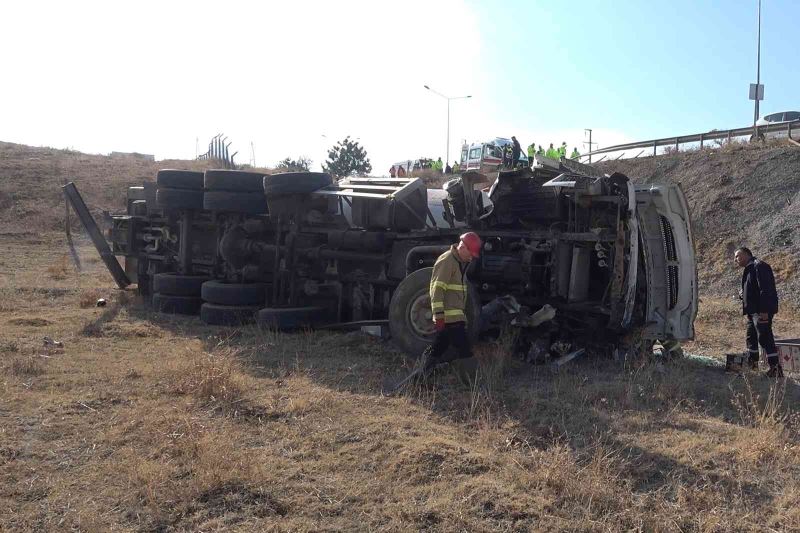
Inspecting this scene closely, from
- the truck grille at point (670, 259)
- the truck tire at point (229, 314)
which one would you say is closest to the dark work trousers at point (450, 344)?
the truck grille at point (670, 259)

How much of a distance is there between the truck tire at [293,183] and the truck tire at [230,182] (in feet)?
2.72

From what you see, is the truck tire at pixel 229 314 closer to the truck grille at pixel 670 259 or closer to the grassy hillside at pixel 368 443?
the grassy hillside at pixel 368 443

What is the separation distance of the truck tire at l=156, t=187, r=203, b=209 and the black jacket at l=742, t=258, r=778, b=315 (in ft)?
22.4

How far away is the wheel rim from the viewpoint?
6.68 m

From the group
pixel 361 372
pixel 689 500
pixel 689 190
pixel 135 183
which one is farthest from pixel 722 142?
pixel 135 183

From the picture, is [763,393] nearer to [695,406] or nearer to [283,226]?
[695,406]

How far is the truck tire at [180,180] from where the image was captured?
9.87m

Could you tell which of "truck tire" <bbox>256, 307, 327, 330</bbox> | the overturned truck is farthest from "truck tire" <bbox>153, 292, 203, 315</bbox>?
"truck tire" <bbox>256, 307, 327, 330</bbox>

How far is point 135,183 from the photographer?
29.1m

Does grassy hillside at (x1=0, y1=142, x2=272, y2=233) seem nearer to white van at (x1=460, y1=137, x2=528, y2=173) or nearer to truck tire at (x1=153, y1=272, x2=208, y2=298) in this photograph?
white van at (x1=460, y1=137, x2=528, y2=173)

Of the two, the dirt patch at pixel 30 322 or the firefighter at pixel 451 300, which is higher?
the firefighter at pixel 451 300

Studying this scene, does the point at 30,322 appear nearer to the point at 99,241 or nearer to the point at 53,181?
the point at 99,241

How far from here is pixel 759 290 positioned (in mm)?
7289

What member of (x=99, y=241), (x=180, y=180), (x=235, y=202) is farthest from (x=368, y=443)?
(x=99, y=241)
